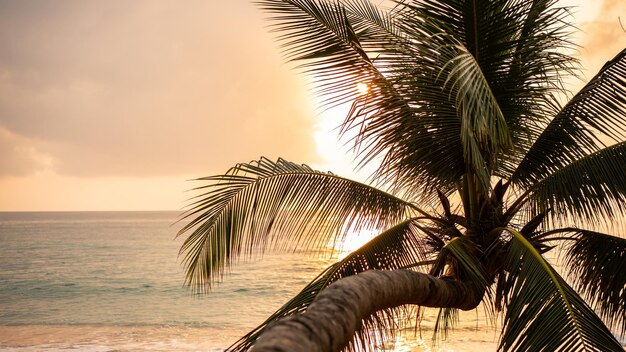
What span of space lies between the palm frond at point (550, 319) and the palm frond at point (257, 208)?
72.6 inches

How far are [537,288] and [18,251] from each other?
213 feet

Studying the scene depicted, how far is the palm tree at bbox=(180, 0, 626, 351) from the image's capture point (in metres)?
4.74

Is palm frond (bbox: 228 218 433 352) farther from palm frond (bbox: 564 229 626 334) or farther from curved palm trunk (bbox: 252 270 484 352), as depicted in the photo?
palm frond (bbox: 564 229 626 334)

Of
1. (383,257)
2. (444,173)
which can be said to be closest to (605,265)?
(444,173)

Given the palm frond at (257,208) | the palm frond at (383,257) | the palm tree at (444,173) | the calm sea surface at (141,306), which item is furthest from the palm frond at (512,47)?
the calm sea surface at (141,306)

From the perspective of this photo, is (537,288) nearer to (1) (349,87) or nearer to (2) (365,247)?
(2) (365,247)

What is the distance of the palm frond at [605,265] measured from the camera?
5.15m

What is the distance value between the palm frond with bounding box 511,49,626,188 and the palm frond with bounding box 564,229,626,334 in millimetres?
776

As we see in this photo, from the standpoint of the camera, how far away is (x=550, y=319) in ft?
11.6

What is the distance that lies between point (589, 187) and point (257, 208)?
10.3 feet

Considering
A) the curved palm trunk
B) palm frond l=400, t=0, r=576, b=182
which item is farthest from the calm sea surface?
the curved palm trunk

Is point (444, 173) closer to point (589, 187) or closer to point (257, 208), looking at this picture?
point (589, 187)

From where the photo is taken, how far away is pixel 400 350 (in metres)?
16.0

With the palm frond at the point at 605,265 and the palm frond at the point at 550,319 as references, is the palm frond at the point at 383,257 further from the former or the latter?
the palm frond at the point at 605,265
